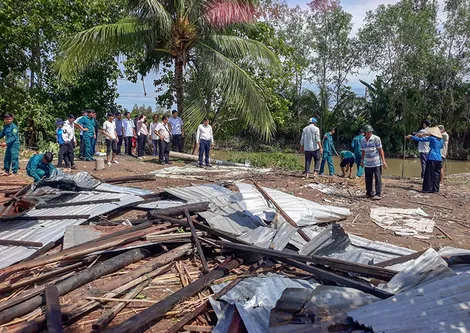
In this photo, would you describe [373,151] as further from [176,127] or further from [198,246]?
[176,127]

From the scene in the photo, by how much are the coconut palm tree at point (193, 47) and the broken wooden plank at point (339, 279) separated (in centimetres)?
886

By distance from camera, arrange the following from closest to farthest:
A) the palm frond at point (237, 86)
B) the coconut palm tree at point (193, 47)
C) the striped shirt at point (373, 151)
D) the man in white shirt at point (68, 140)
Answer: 1. the striped shirt at point (373, 151)
2. the man in white shirt at point (68, 140)
3. the coconut palm tree at point (193, 47)
4. the palm frond at point (237, 86)

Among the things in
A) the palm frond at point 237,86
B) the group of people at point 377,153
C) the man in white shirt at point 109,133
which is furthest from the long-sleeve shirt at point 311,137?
the man in white shirt at point 109,133

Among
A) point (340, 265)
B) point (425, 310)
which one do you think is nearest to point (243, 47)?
point (340, 265)

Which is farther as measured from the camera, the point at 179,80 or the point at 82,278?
the point at 179,80

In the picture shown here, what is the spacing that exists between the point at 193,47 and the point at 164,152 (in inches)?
158

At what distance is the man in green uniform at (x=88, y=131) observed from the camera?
11.0 metres

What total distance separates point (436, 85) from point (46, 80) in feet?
71.7

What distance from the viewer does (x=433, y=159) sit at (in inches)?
312

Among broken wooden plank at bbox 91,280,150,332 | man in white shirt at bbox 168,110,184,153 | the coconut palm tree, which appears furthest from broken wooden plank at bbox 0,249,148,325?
the coconut palm tree

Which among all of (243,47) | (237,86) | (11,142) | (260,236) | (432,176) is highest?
(243,47)

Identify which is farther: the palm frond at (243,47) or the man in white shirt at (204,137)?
the palm frond at (243,47)

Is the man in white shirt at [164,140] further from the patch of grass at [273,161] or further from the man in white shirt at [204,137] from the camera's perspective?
the patch of grass at [273,161]

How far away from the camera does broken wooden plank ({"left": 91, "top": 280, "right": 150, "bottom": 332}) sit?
2.79m
